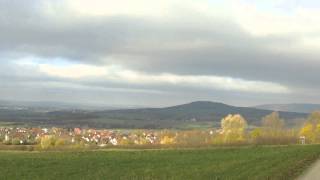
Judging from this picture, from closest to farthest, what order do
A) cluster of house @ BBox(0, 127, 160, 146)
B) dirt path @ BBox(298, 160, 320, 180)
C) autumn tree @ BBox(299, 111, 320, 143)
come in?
1. dirt path @ BBox(298, 160, 320, 180)
2. cluster of house @ BBox(0, 127, 160, 146)
3. autumn tree @ BBox(299, 111, 320, 143)

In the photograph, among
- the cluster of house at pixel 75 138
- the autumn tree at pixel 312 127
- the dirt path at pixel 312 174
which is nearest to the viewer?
the dirt path at pixel 312 174

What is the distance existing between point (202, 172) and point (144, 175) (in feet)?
9.71

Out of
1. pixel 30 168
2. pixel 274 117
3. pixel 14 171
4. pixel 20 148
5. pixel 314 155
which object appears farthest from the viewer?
pixel 274 117

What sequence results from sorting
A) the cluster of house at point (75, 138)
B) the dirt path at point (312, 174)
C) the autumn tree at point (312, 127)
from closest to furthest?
1. the dirt path at point (312, 174)
2. the cluster of house at point (75, 138)
3. the autumn tree at point (312, 127)

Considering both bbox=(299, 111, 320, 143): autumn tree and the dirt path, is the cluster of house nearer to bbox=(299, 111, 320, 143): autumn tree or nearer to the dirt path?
bbox=(299, 111, 320, 143): autumn tree

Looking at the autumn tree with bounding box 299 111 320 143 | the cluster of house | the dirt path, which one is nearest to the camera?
the dirt path

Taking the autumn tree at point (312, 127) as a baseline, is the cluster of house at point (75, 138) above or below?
below

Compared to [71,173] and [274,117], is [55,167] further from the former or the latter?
[274,117]

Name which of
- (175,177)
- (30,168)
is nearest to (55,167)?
(30,168)

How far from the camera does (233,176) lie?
75.6ft

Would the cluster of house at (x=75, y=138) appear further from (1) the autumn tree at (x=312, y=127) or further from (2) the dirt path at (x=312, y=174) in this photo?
(2) the dirt path at (x=312, y=174)

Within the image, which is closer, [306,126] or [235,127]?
[306,126]

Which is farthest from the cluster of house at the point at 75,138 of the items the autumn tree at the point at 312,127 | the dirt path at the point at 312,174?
the dirt path at the point at 312,174

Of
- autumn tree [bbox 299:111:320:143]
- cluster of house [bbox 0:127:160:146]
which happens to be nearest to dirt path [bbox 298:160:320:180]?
cluster of house [bbox 0:127:160:146]
